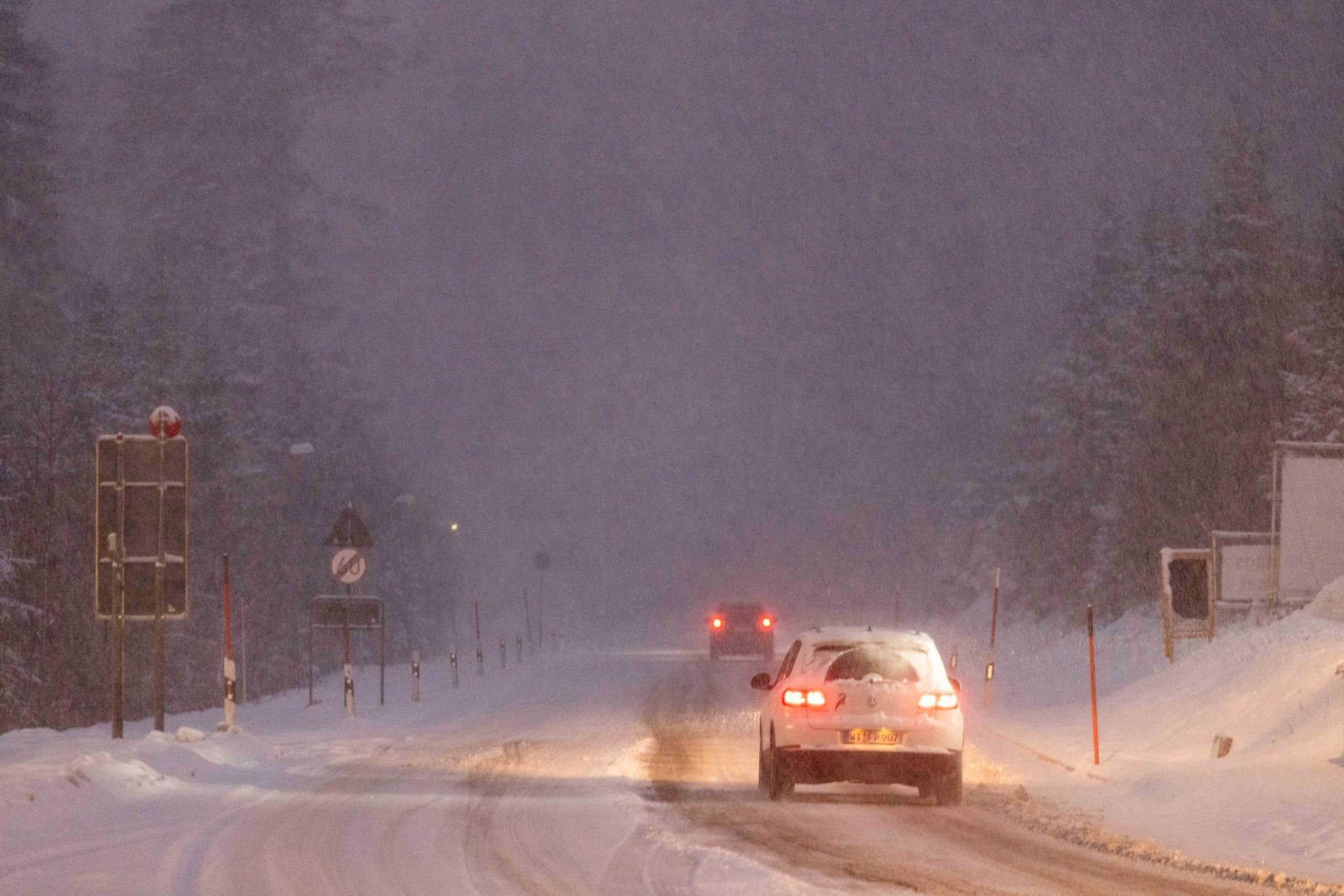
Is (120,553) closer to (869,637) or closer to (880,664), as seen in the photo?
(869,637)

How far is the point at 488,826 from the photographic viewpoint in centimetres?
1371

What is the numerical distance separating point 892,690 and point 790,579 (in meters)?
168

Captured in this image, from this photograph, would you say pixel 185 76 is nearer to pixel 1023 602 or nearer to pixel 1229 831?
pixel 1023 602

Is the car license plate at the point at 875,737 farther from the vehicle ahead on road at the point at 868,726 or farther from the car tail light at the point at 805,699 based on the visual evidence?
the car tail light at the point at 805,699

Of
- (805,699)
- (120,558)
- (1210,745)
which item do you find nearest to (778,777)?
(805,699)

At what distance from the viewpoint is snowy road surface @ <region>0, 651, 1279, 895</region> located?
1077cm

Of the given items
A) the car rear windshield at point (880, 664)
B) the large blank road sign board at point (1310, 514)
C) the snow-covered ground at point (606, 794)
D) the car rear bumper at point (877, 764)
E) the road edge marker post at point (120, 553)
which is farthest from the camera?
the large blank road sign board at point (1310, 514)

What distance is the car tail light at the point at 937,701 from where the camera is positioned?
616 inches

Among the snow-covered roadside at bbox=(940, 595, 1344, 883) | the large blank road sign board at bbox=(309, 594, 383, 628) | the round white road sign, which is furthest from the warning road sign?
the snow-covered roadside at bbox=(940, 595, 1344, 883)

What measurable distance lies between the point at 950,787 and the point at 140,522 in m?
11.3

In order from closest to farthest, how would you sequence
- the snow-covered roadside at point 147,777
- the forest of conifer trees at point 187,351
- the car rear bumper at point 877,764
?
the snow-covered roadside at point 147,777 → the car rear bumper at point 877,764 → the forest of conifer trees at point 187,351

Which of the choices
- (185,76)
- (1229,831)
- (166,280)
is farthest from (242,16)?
(1229,831)

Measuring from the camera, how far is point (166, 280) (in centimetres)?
6262

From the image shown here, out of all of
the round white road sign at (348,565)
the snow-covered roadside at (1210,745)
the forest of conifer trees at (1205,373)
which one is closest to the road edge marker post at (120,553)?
the round white road sign at (348,565)
